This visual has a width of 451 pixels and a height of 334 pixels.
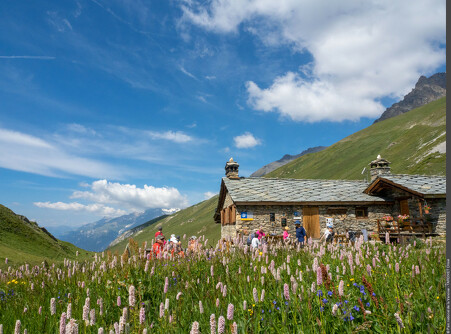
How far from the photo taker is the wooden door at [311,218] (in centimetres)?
2592

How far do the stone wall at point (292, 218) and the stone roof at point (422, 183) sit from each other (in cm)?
253

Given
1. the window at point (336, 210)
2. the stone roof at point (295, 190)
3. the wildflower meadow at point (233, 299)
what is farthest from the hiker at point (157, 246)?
the window at point (336, 210)

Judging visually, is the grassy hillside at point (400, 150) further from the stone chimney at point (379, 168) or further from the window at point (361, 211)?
the window at point (361, 211)

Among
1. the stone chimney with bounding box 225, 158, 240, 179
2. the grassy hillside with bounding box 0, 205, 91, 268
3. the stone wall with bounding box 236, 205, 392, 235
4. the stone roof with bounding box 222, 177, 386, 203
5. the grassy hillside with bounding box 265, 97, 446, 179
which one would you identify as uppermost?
the grassy hillside with bounding box 265, 97, 446, 179

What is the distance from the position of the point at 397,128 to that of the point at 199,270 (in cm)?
21544

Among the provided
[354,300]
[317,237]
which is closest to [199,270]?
[354,300]

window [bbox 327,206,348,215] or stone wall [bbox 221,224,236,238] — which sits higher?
window [bbox 327,206,348,215]

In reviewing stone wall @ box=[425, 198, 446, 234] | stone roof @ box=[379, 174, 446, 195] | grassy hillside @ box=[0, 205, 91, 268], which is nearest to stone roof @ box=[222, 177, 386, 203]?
stone roof @ box=[379, 174, 446, 195]

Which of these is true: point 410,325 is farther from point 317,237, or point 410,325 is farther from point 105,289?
point 317,237

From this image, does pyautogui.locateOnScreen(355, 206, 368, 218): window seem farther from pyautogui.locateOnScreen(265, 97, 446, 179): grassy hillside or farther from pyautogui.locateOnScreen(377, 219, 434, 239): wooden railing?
pyautogui.locateOnScreen(265, 97, 446, 179): grassy hillside

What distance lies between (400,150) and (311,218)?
5460 inches

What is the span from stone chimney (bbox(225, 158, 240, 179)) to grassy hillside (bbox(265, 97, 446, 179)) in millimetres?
76649

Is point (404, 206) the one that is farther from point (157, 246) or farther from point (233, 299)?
point (233, 299)

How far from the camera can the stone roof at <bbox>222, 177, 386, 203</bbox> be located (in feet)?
85.0
